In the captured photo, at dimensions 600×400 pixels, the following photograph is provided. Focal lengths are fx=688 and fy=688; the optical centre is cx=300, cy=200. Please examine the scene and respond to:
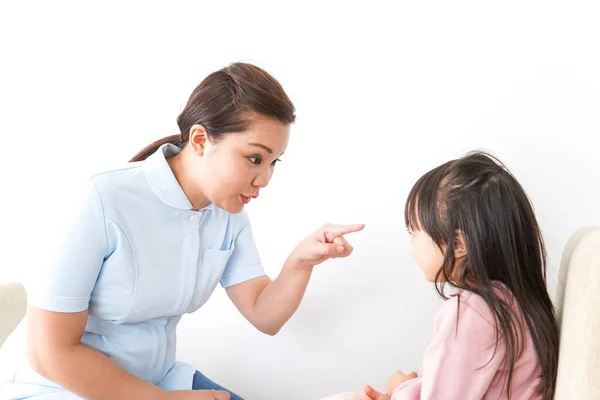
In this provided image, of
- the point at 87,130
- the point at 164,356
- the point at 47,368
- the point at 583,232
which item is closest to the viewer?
the point at 583,232

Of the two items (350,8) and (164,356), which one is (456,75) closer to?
(350,8)

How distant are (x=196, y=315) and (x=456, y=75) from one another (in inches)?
38.4

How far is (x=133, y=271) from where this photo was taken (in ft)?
4.65

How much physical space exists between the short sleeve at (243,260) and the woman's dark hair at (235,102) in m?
0.32

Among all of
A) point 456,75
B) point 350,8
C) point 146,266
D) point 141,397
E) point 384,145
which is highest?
point 350,8

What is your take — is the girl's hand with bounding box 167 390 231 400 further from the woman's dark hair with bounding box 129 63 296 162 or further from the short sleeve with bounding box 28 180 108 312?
the woman's dark hair with bounding box 129 63 296 162

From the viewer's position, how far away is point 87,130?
76.9 inches

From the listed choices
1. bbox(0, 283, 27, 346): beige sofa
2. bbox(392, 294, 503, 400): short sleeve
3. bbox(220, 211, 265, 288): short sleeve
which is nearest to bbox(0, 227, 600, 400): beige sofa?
bbox(392, 294, 503, 400): short sleeve

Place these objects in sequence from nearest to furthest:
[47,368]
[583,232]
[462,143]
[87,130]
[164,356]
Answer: [583,232], [47,368], [164,356], [462,143], [87,130]

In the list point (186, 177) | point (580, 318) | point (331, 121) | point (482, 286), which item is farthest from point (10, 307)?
point (580, 318)

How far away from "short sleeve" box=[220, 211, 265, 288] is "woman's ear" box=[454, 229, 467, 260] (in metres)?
0.59

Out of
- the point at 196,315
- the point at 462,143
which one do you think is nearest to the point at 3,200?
the point at 196,315

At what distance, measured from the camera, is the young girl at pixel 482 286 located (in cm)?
113

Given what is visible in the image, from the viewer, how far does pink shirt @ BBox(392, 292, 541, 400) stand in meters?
1.12
